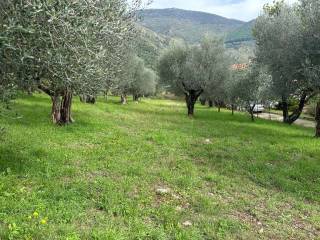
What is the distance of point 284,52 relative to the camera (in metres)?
33.5

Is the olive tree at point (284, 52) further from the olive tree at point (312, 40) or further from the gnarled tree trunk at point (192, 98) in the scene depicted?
the gnarled tree trunk at point (192, 98)

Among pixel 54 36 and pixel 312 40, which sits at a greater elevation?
pixel 312 40

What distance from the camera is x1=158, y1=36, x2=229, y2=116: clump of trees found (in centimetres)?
4825

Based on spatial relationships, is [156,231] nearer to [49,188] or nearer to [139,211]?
[139,211]

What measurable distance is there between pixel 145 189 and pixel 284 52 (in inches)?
913

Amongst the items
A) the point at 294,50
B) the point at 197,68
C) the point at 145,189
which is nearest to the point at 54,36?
the point at 145,189

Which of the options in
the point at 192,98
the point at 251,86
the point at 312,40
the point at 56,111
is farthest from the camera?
the point at 192,98

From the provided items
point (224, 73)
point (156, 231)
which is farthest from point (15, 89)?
point (224, 73)

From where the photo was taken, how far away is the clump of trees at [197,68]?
158 ft

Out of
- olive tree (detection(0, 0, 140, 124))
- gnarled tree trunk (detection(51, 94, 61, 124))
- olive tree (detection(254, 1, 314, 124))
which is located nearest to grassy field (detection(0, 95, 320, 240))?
gnarled tree trunk (detection(51, 94, 61, 124))

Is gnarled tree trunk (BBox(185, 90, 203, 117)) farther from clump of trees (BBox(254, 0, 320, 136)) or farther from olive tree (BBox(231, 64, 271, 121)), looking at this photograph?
clump of trees (BBox(254, 0, 320, 136))

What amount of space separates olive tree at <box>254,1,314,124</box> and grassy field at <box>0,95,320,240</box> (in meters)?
7.40

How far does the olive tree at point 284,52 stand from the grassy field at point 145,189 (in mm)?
7399

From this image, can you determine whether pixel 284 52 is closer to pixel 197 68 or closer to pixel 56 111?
pixel 197 68
